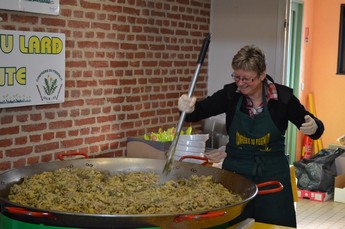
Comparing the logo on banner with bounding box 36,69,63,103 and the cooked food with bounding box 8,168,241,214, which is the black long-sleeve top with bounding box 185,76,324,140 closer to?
the cooked food with bounding box 8,168,241,214

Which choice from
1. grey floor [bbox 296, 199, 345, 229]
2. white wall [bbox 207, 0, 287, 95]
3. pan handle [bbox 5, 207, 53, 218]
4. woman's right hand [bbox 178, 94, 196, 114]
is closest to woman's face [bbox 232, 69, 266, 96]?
woman's right hand [bbox 178, 94, 196, 114]

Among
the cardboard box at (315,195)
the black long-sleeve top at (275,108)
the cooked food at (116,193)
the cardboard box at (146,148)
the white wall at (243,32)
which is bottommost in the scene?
the cardboard box at (315,195)

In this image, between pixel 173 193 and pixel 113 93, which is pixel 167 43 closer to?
pixel 113 93

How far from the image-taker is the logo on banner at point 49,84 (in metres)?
3.57

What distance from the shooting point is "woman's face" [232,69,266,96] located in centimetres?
313

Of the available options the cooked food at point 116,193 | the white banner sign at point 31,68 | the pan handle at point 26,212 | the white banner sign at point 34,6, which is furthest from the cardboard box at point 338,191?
the pan handle at point 26,212

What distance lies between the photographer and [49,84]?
11.9 feet

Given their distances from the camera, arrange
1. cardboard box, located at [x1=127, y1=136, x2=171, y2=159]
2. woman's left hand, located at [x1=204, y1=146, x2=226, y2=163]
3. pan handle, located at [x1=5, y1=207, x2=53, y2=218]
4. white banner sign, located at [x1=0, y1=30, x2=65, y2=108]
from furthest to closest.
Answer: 1. woman's left hand, located at [x1=204, y1=146, x2=226, y2=163]
2. cardboard box, located at [x1=127, y1=136, x2=171, y2=159]
3. white banner sign, located at [x1=0, y1=30, x2=65, y2=108]
4. pan handle, located at [x1=5, y1=207, x2=53, y2=218]

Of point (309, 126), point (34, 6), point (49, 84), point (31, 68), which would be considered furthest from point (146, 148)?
point (309, 126)

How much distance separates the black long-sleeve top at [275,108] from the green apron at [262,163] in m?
0.05

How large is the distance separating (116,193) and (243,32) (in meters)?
2.91

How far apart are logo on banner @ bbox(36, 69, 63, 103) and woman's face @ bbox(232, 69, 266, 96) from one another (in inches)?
45.4

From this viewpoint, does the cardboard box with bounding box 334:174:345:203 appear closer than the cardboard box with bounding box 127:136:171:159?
No

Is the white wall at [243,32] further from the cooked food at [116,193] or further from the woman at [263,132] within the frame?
the cooked food at [116,193]
